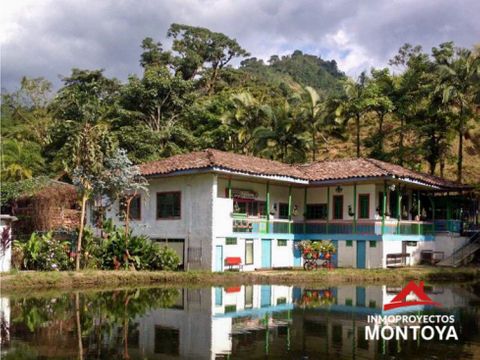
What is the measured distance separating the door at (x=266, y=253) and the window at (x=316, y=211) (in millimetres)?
3785

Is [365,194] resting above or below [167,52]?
below

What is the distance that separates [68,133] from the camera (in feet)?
151

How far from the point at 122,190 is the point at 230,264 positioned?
5.70m

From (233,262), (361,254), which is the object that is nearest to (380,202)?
(361,254)

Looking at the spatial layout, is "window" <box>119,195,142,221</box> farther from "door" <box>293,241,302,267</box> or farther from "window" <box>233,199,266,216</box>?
"door" <box>293,241,302,267</box>

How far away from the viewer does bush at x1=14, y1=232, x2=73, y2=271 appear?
24469 millimetres

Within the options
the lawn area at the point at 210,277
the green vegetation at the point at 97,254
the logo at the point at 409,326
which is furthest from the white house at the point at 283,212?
the logo at the point at 409,326

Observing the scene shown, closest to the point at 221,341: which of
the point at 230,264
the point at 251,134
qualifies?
the point at 230,264

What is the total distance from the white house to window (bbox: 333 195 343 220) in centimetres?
5

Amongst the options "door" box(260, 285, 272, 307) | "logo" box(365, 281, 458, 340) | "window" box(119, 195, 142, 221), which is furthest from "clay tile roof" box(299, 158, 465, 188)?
"logo" box(365, 281, 458, 340)

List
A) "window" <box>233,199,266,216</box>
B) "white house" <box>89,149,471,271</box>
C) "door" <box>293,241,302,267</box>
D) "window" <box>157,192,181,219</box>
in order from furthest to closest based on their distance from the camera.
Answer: "door" <box>293,241,302,267</box>, "window" <box>233,199,266,216</box>, "window" <box>157,192,181,219</box>, "white house" <box>89,149,471,271</box>

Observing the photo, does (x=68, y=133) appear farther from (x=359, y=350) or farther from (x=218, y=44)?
(x=359, y=350)

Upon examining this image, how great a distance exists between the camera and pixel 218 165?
89.0ft

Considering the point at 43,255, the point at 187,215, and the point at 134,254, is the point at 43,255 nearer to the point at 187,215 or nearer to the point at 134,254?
the point at 134,254
